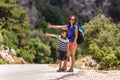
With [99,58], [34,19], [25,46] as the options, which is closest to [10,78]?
[99,58]

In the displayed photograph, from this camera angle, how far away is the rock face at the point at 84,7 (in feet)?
419

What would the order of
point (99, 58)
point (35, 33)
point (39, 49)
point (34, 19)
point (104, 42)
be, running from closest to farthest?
point (99, 58)
point (104, 42)
point (39, 49)
point (35, 33)
point (34, 19)

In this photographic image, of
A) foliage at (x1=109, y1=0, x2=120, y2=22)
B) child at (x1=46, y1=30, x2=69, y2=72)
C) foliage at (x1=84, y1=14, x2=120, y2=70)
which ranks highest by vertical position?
foliage at (x1=109, y1=0, x2=120, y2=22)

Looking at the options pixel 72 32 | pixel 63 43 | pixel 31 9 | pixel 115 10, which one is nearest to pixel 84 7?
pixel 115 10

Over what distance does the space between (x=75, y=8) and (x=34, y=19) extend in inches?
960

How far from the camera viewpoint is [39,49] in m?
60.6

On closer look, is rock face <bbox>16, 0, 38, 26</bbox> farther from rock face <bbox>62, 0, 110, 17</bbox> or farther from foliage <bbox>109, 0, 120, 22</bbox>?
foliage <bbox>109, 0, 120, 22</bbox>

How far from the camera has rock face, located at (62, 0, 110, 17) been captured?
127688 mm

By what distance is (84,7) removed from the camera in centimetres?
12862

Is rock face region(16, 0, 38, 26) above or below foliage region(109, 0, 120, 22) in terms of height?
below

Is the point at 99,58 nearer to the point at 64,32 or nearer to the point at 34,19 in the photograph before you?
the point at 64,32

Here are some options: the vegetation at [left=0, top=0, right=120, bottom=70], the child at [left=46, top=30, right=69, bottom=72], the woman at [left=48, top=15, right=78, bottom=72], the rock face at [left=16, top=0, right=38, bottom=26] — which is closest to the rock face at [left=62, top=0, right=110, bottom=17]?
the rock face at [left=16, top=0, right=38, bottom=26]

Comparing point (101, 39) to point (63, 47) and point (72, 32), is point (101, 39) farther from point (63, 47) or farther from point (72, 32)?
point (72, 32)

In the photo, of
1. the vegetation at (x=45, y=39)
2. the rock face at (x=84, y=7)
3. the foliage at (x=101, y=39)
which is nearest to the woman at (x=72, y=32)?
the vegetation at (x=45, y=39)
